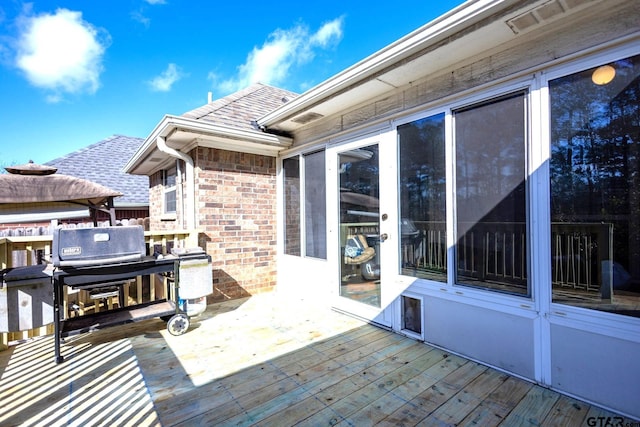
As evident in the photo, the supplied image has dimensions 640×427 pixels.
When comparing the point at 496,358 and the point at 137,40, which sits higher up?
the point at 137,40

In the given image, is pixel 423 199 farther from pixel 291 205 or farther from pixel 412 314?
pixel 291 205

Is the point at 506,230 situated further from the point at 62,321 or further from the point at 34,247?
the point at 34,247

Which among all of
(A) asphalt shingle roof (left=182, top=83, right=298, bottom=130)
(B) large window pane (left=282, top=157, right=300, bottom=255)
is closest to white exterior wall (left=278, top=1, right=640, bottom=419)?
(B) large window pane (left=282, top=157, right=300, bottom=255)

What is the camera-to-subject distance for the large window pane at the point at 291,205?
4.67 metres

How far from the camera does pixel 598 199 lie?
78.1 inches

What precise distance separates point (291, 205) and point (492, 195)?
301 centimetres

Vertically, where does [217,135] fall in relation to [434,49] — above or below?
below

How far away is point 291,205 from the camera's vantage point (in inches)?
188

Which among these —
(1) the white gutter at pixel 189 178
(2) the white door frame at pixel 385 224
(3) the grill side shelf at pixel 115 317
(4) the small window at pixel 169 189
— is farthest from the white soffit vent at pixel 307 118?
(4) the small window at pixel 169 189

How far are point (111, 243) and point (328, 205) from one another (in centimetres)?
248

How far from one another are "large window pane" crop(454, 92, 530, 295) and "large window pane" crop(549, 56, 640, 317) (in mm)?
222

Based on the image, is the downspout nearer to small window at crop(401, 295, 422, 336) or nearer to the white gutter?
the white gutter

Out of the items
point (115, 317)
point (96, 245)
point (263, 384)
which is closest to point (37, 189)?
point (96, 245)

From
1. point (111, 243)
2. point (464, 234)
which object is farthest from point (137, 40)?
point (464, 234)
